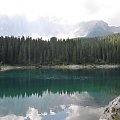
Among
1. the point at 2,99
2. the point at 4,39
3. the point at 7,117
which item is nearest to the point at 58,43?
the point at 4,39

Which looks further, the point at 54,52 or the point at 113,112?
the point at 54,52

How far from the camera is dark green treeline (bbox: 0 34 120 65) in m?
153

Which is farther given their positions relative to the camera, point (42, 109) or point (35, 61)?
point (35, 61)

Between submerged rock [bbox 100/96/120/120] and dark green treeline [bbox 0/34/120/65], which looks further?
dark green treeline [bbox 0/34/120/65]

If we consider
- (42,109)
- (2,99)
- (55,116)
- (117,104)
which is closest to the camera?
(117,104)

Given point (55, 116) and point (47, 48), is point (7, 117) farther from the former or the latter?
point (47, 48)

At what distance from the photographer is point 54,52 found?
542 ft

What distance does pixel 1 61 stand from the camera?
14538 centimetres

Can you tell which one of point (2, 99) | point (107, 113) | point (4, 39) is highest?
point (4, 39)

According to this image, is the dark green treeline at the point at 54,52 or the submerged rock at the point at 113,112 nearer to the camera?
the submerged rock at the point at 113,112

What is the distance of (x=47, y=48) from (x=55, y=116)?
132 meters

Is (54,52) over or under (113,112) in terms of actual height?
over

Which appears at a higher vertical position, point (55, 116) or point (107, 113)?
point (107, 113)

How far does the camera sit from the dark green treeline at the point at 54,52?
15338 cm
